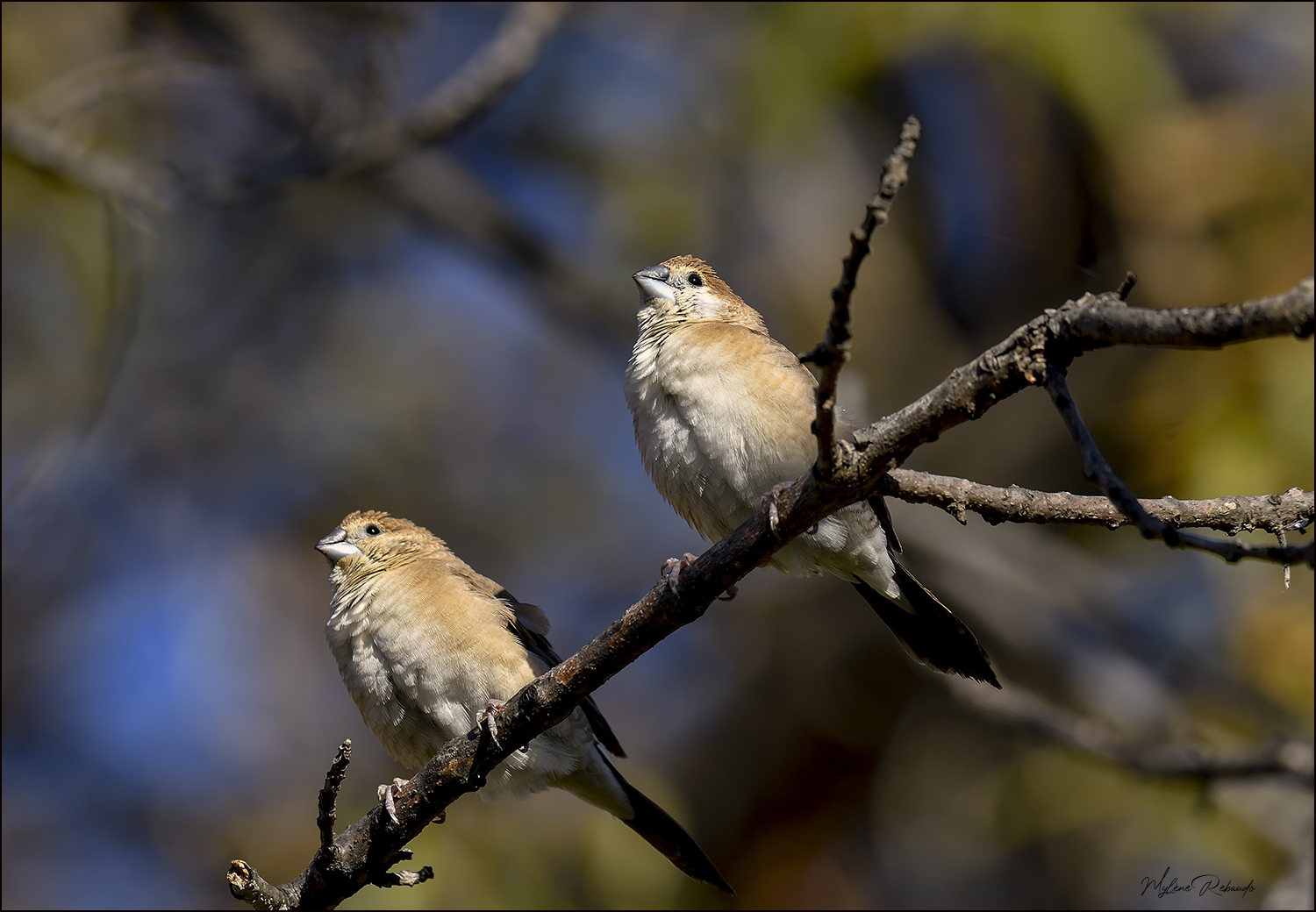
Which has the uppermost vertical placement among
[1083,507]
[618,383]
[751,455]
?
[618,383]

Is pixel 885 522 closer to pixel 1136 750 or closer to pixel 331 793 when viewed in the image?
pixel 331 793

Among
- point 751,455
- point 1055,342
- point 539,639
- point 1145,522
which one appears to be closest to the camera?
point 1145,522

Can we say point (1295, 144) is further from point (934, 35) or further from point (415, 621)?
point (415, 621)

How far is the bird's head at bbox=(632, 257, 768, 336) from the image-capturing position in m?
4.45

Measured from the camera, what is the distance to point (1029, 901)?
830 cm

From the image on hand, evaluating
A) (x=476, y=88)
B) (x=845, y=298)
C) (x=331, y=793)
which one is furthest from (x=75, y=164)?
(x=845, y=298)

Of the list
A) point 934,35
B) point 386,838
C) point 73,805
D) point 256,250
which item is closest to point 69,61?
point 256,250

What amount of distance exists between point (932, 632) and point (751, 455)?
963 mm

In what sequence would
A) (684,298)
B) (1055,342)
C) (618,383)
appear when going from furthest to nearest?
(618,383) < (684,298) < (1055,342)

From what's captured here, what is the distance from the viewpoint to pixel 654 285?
4.54m

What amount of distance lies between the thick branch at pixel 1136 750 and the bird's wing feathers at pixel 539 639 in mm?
2441

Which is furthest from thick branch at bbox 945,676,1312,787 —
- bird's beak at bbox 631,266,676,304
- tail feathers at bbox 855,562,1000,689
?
bird's beak at bbox 631,266,676,304

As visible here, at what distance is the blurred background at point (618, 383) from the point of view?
267 inches
